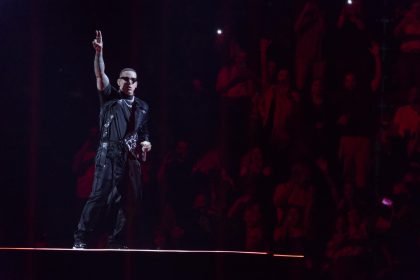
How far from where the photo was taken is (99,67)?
22.6ft

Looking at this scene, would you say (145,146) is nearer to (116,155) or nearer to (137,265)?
Answer: (116,155)

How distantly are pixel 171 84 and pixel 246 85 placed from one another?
0.74m

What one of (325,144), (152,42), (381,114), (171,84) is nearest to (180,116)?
(171,84)

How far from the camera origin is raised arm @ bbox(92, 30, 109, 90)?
22.5ft

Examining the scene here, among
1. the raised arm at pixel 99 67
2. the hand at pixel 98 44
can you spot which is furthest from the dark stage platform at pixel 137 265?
the hand at pixel 98 44

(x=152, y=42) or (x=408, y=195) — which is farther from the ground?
(x=152, y=42)

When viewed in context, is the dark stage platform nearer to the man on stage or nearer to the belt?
the man on stage

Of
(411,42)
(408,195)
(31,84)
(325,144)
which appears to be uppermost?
(411,42)

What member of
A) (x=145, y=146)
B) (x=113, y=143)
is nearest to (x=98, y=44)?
(x=113, y=143)

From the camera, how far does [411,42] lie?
24.1ft

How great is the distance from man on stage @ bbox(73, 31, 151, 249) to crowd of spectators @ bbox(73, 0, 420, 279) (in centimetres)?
33

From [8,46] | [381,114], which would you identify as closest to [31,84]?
[8,46]

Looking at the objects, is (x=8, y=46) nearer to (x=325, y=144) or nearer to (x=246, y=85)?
(x=246, y=85)

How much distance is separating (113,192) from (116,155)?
1.10 feet
